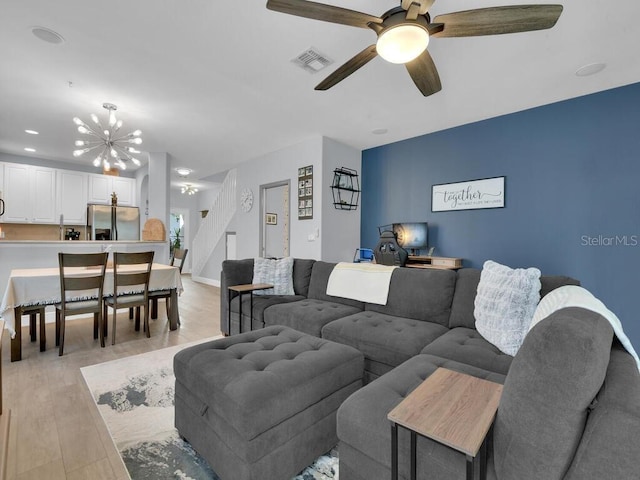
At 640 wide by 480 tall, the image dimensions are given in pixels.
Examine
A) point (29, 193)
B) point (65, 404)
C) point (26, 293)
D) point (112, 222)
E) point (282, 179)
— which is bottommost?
point (65, 404)

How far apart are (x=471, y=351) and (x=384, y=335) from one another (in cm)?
56

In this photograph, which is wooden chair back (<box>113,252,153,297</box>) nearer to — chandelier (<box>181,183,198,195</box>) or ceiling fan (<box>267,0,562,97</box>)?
ceiling fan (<box>267,0,562,97</box>)

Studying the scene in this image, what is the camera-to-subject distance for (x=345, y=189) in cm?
501

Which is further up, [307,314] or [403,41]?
[403,41]

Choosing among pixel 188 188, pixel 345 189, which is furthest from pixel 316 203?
pixel 188 188

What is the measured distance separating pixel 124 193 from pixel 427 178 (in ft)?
21.5

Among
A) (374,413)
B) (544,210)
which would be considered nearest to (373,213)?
(544,210)

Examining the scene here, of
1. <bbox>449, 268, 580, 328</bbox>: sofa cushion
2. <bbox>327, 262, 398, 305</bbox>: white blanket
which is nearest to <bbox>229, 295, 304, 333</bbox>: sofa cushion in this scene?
<bbox>327, 262, 398, 305</bbox>: white blanket

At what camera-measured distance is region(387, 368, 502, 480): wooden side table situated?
2.65 ft

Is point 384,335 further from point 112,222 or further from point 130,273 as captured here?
point 112,222

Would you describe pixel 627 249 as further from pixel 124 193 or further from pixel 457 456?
pixel 124 193

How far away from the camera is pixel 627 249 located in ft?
10.1

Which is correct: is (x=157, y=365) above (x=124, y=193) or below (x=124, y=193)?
below

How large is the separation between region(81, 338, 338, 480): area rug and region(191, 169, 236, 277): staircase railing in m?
4.70
